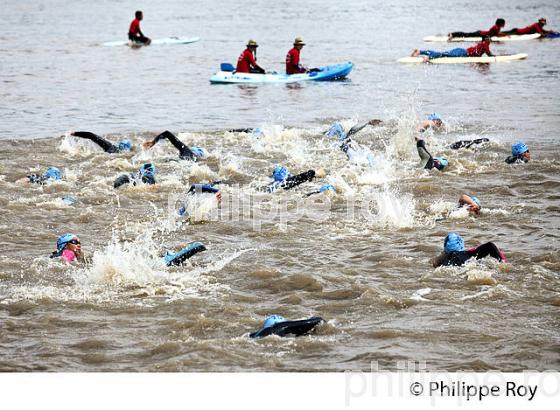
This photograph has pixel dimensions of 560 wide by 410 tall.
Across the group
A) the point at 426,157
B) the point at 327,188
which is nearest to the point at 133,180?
the point at 327,188

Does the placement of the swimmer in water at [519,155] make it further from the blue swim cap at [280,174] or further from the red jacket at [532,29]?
the red jacket at [532,29]

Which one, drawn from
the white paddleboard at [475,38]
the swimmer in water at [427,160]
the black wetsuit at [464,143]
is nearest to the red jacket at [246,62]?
the black wetsuit at [464,143]

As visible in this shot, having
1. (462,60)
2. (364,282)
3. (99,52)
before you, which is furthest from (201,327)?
(99,52)

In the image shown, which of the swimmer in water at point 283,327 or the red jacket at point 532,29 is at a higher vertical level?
the red jacket at point 532,29

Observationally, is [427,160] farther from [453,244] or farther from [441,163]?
[453,244]

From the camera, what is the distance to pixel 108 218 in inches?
471

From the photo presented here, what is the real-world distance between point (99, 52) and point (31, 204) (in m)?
21.9

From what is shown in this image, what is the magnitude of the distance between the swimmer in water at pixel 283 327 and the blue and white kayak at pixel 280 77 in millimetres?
16983

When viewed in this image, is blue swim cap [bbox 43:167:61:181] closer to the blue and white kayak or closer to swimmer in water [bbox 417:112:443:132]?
swimmer in water [bbox 417:112:443:132]

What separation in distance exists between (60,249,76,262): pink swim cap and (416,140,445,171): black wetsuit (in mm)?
6423

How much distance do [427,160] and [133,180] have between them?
15.5 feet

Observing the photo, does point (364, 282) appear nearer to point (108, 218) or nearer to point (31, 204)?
point (108, 218)

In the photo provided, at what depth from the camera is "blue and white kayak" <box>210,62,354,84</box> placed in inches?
954

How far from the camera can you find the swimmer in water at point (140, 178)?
13305 millimetres
